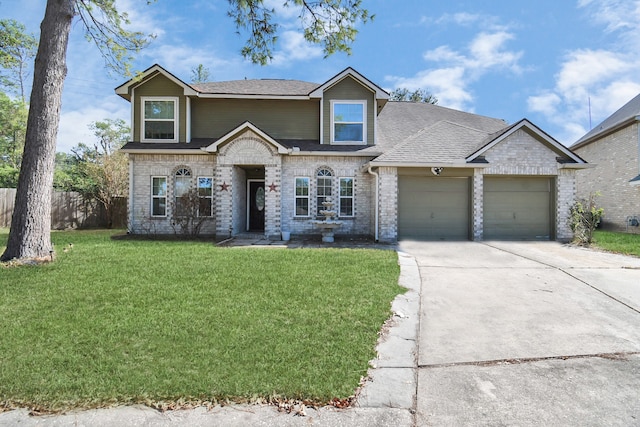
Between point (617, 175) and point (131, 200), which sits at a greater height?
point (617, 175)

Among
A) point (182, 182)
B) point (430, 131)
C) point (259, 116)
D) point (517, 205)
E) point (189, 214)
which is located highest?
point (259, 116)

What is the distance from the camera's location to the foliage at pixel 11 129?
1176 inches

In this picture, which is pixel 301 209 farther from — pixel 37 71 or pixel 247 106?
pixel 37 71

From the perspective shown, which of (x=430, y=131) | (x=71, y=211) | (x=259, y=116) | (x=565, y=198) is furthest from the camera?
(x=71, y=211)

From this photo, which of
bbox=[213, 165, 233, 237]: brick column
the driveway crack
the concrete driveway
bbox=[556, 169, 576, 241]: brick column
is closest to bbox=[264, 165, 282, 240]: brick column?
bbox=[213, 165, 233, 237]: brick column

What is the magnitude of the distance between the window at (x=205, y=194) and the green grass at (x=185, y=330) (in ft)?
22.4

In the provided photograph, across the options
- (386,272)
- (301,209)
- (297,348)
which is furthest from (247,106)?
(297,348)

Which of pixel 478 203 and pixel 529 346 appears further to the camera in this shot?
pixel 478 203

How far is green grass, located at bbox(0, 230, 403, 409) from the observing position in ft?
9.59

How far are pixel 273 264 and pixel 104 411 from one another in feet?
15.7

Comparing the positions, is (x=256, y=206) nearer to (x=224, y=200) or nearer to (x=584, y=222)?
(x=224, y=200)

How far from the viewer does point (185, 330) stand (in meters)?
4.00

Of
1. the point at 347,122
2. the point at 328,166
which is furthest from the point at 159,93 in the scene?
the point at 347,122

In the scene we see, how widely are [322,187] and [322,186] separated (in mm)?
42
